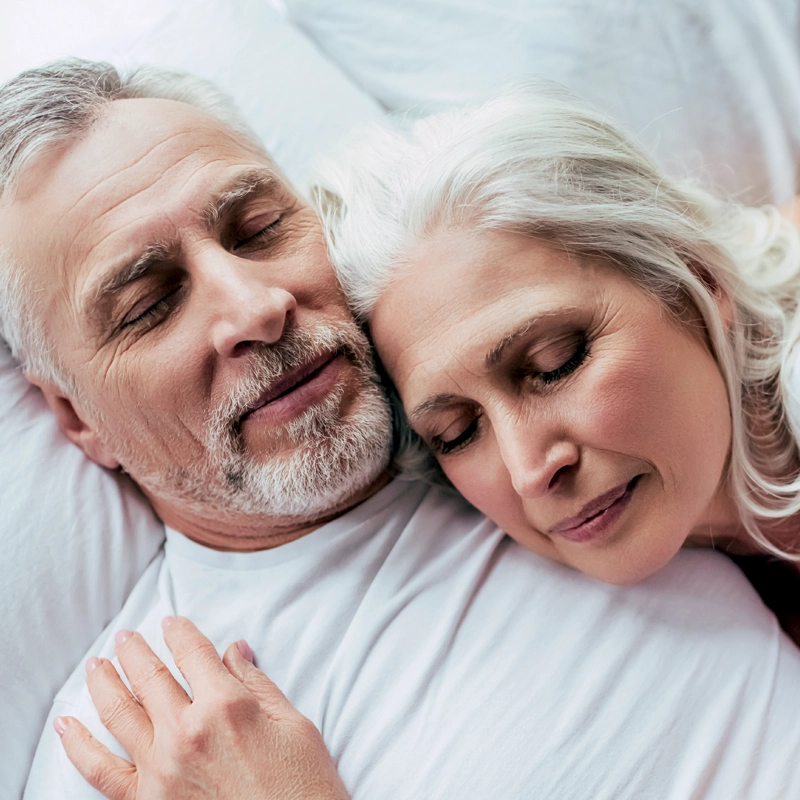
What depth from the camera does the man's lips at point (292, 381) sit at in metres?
1.33

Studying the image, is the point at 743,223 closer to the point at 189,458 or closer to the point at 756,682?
the point at 756,682

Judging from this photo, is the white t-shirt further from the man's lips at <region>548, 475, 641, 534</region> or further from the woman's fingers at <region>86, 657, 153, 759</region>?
the man's lips at <region>548, 475, 641, 534</region>

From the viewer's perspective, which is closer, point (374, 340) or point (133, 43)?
point (374, 340)

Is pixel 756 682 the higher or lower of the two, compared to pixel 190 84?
lower

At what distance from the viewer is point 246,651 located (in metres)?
1.42

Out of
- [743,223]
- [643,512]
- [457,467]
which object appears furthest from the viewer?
[743,223]

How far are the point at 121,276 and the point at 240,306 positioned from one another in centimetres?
23

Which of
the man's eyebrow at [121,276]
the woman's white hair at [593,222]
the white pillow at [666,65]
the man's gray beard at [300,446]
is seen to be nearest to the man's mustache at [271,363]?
the man's gray beard at [300,446]

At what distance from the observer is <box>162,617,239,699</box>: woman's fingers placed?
4.10 feet

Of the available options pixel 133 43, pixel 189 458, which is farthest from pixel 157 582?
pixel 133 43

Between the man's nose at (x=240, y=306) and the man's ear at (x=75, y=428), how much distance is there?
44cm

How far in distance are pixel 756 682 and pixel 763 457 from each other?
395 mm

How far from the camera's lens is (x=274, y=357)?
1.31 metres

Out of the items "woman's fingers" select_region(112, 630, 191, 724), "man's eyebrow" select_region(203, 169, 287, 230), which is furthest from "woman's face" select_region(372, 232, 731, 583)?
"woman's fingers" select_region(112, 630, 191, 724)
